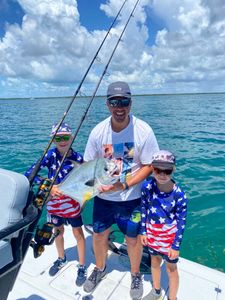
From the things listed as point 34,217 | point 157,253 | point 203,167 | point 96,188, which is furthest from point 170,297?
point 203,167

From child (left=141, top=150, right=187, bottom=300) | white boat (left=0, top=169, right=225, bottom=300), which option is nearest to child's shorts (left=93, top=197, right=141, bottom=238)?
child (left=141, top=150, right=187, bottom=300)

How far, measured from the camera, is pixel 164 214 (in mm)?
2615

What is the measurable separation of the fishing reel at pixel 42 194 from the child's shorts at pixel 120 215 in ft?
2.18

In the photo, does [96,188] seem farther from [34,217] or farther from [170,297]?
[170,297]

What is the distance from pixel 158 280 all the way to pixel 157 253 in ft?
1.27

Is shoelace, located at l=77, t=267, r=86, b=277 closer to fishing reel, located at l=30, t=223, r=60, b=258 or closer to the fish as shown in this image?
fishing reel, located at l=30, t=223, r=60, b=258

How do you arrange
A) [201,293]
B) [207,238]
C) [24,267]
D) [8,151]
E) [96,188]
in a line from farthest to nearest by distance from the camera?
[8,151], [207,238], [24,267], [201,293], [96,188]

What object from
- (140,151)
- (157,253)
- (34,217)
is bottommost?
(157,253)

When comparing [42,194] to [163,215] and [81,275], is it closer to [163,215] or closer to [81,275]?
[163,215]

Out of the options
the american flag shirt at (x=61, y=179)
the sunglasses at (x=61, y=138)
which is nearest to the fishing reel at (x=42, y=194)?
the american flag shirt at (x=61, y=179)

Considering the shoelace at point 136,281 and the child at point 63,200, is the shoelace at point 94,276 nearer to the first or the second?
the child at point 63,200

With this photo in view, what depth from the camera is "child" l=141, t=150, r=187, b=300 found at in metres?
2.54

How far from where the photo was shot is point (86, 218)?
19.5ft

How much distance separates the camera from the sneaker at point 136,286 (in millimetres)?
2879
